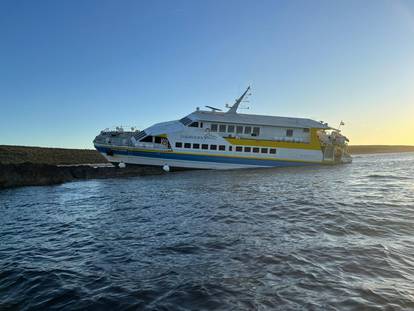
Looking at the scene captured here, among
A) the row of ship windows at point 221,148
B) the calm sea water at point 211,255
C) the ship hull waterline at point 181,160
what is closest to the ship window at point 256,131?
the row of ship windows at point 221,148

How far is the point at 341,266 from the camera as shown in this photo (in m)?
6.53

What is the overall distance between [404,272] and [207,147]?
25804mm

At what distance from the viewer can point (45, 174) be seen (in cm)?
2314

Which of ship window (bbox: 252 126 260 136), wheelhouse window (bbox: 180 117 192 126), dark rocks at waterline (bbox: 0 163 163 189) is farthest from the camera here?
ship window (bbox: 252 126 260 136)

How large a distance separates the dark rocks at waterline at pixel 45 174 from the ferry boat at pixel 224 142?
248cm

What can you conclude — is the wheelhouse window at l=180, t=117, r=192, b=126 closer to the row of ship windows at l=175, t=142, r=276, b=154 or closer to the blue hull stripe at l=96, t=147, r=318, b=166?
the row of ship windows at l=175, t=142, r=276, b=154

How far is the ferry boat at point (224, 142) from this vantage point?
98.9ft

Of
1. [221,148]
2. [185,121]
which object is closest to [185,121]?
[185,121]

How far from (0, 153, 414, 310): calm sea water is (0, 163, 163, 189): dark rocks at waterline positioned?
324 inches

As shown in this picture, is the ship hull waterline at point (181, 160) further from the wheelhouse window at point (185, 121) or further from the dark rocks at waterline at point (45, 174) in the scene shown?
the wheelhouse window at point (185, 121)

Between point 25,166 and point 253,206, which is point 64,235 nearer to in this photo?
point 253,206

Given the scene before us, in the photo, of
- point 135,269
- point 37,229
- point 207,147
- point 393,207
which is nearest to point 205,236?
point 135,269

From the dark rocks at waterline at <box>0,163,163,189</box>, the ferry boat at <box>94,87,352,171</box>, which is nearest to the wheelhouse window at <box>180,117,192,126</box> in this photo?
the ferry boat at <box>94,87,352,171</box>

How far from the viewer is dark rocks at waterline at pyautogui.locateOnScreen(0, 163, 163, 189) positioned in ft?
70.8
